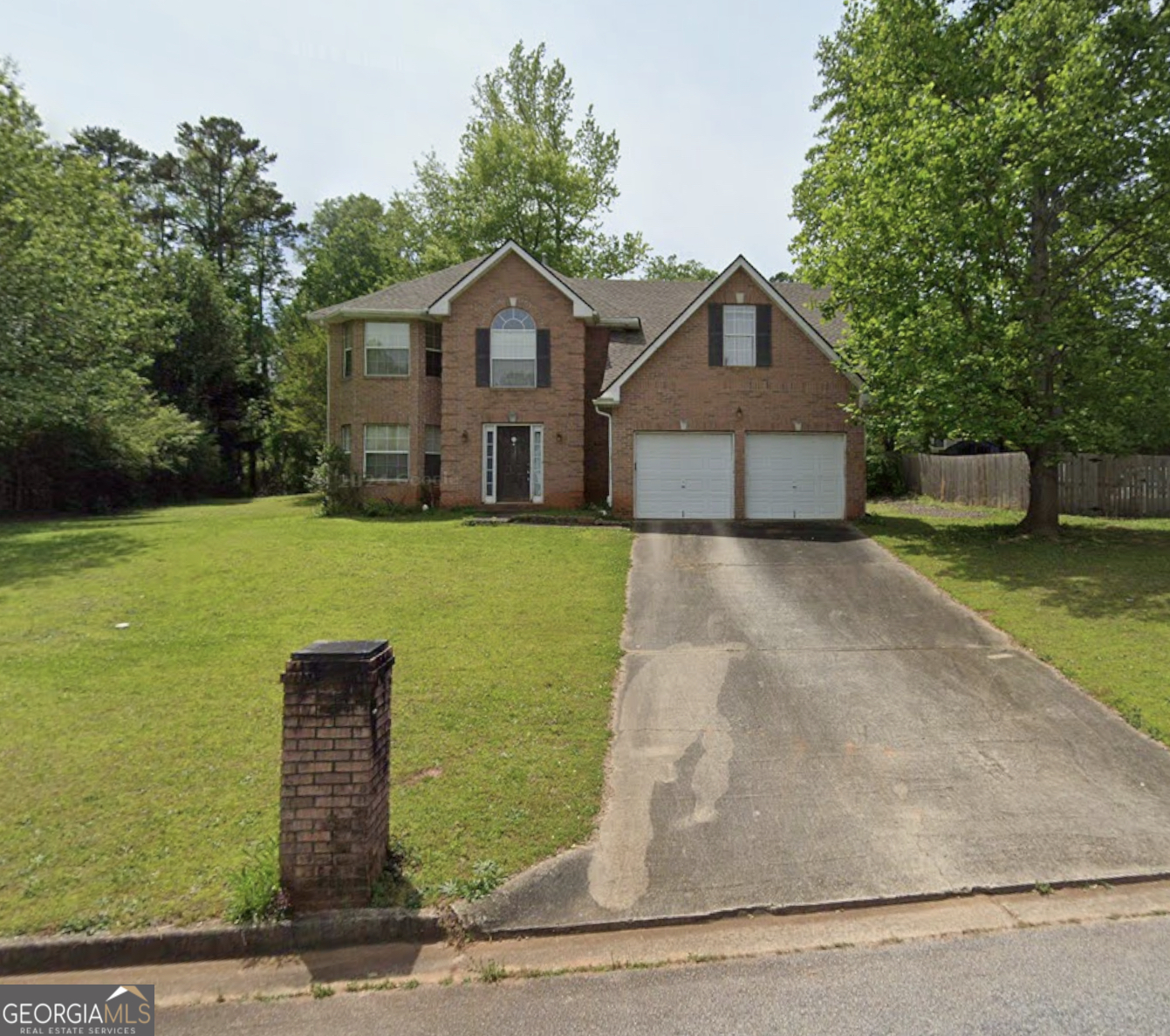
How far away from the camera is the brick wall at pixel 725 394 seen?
17.2 m

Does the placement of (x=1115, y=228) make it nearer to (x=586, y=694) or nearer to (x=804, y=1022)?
(x=586, y=694)

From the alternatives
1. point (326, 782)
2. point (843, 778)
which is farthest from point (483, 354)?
point (326, 782)

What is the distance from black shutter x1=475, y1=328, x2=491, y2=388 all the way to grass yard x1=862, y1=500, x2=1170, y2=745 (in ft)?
33.9

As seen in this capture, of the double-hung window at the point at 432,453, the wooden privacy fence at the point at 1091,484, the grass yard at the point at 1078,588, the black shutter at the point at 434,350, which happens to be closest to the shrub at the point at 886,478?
the wooden privacy fence at the point at 1091,484

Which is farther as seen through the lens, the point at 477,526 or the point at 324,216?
the point at 324,216

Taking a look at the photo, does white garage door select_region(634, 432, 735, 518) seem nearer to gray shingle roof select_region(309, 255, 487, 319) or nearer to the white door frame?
the white door frame

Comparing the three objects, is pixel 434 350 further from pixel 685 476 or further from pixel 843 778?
pixel 843 778

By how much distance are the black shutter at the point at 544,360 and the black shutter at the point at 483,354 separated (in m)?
1.29

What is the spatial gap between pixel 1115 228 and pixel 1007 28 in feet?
13.5

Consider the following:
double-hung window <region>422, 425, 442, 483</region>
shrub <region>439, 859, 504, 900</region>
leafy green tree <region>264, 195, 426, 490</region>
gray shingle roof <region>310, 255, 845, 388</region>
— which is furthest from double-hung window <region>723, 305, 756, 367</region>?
leafy green tree <region>264, 195, 426, 490</region>

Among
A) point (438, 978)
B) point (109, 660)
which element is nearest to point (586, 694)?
point (438, 978)

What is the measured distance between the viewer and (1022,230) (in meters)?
13.4

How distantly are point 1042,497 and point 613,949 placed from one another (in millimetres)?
14177

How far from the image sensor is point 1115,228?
1284cm
